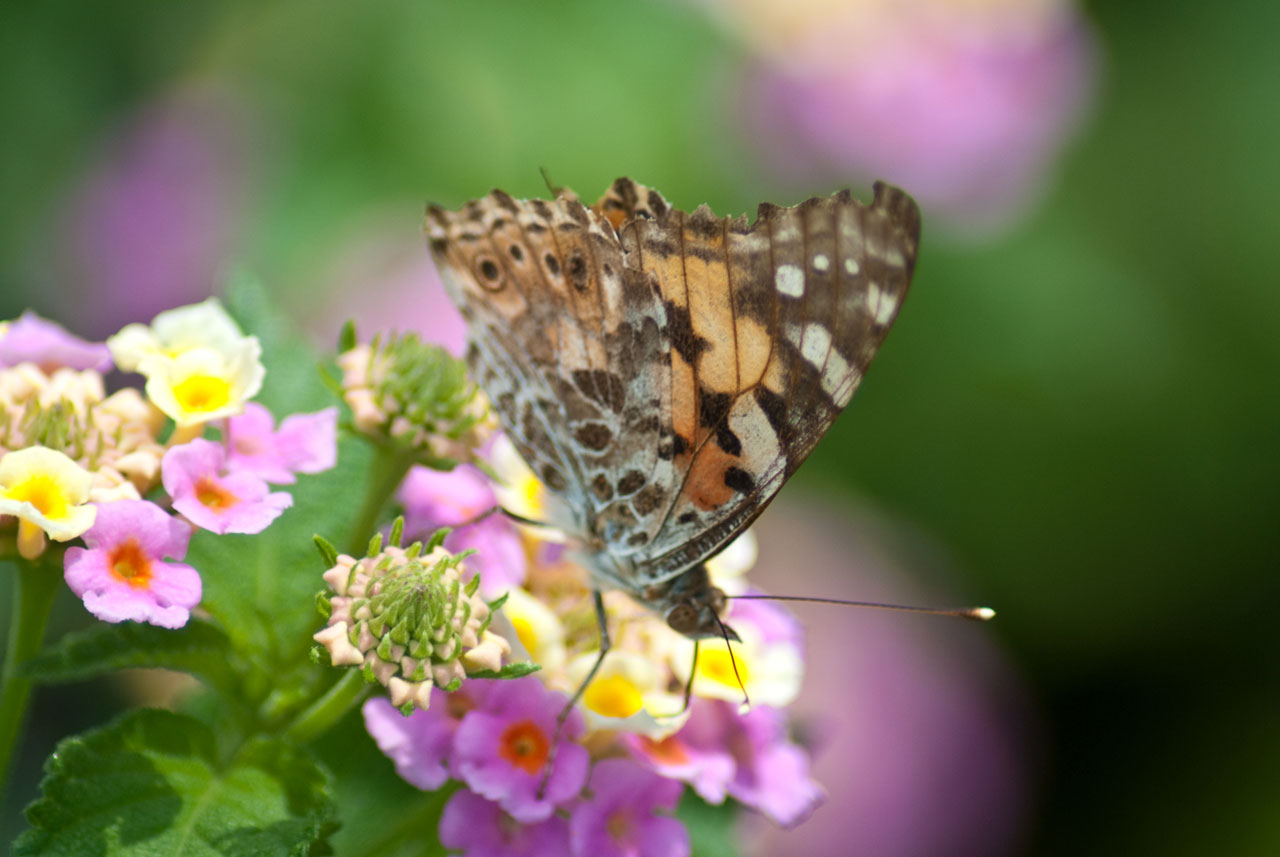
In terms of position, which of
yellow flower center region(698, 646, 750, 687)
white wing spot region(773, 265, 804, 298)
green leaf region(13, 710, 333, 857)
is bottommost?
green leaf region(13, 710, 333, 857)

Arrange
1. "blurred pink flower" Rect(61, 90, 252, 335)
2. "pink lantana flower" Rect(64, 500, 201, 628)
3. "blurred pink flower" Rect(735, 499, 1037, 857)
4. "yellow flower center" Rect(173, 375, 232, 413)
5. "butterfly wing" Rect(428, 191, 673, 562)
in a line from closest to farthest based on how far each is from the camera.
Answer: "pink lantana flower" Rect(64, 500, 201, 628), "yellow flower center" Rect(173, 375, 232, 413), "butterfly wing" Rect(428, 191, 673, 562), "blurred pink flower" Rect(735, 499, 1037, 857), "blurred pink flower" Rect(61, 90, 252, 335)

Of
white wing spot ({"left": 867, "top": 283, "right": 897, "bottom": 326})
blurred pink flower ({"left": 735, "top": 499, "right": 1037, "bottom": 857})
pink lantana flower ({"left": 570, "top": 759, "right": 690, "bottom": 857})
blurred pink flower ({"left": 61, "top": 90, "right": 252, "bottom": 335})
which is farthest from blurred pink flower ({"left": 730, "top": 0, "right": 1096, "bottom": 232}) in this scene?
pink lantana flower ({"left": 570, "top": 759, "right": 690, "bottom": 857})

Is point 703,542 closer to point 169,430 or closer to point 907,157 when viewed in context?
point 169,430

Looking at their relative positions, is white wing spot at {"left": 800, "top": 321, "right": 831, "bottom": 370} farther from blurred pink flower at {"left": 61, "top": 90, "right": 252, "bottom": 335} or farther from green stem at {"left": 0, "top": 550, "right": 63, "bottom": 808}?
blurred pink flower at {"left": 61, "top": 90, "right": 252, "bottom": 335}

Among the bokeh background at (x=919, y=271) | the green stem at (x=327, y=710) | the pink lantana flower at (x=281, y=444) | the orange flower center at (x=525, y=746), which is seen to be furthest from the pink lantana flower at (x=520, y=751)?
the bokeh background at (x=919, y=271)

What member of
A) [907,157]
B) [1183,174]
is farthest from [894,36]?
[1183,174]

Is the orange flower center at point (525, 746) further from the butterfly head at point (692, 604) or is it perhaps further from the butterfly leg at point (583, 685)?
the butterfly head at point (692, 604)

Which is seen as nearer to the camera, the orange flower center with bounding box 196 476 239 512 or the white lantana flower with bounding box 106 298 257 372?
the orange flower center with bounding box 196 476 239 512
